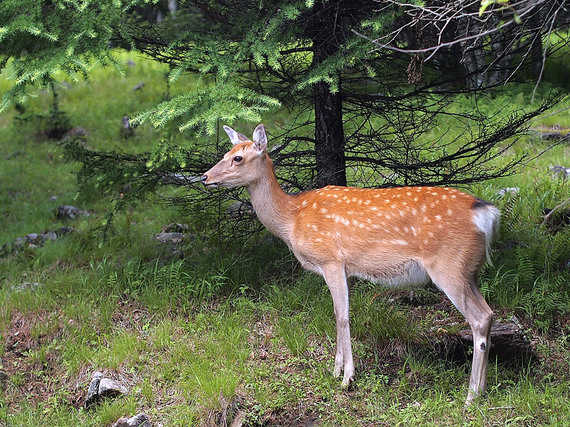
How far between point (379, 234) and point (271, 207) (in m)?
0.99

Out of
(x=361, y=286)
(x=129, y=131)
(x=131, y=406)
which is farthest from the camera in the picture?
(x=129, y=131)

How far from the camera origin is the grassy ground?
5355mm

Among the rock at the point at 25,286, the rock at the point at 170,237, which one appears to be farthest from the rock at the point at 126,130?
the rock at the point at 25,286

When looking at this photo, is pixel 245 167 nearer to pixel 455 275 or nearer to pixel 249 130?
pixel 455 275

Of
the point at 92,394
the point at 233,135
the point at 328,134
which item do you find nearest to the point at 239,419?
the point at 92,394

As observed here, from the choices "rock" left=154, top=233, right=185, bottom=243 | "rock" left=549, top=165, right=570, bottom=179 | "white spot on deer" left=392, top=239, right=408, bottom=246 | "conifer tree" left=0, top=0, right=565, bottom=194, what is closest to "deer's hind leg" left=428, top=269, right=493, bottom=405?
"white spot on deer" left=392, top=239, right=408, bottom=246

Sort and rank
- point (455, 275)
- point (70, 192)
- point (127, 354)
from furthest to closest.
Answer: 1. point (70, 192)
2. point (127, 354)
3. point (455, 275)

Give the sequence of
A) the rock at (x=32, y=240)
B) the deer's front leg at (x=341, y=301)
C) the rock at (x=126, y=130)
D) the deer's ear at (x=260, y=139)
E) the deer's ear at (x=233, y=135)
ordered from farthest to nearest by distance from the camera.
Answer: the rock at (x=126, y=130)
the rock at (x=32, y=240)
the deer's ear at (x=233, y=135)
the deer's ear at (x=260, y=139)
the deer's front leg at (x=341, y=301)

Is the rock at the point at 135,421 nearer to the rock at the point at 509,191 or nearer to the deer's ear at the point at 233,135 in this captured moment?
the deer's ear at the point at 233,135

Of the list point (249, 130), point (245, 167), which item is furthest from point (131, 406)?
point (249, 130)

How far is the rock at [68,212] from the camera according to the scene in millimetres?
9930

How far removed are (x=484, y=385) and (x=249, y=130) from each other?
24.0 feet

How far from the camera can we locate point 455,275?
522 centimetres

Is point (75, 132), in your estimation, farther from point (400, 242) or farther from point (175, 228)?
point (400, 242)
